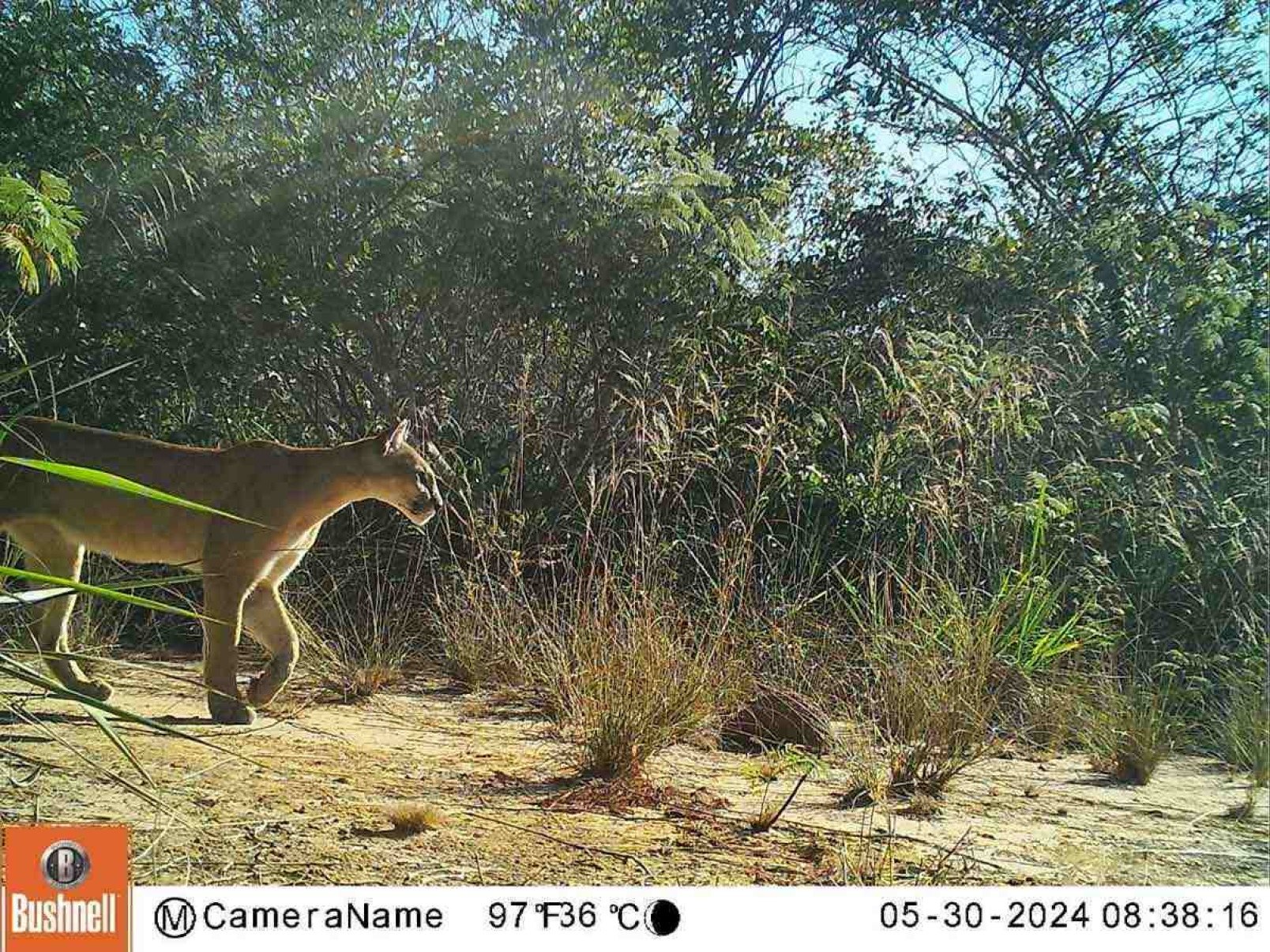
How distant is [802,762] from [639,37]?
6.34ft

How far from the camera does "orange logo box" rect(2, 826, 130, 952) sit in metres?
2.58

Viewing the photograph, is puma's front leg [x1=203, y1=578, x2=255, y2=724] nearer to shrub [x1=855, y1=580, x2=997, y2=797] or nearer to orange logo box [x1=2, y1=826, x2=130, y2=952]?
orange logo box [x1=2, y1=826, x2=130, y2=952]

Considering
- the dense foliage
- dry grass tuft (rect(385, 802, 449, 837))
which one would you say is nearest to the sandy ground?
dry grass tuft (rect(385, 802, 449, 837))

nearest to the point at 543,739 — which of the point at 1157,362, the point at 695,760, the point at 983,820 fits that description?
the point at 695,760

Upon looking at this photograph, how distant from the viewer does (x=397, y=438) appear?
12.1 feet

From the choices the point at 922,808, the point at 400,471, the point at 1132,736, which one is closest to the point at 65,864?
the point at 400,471

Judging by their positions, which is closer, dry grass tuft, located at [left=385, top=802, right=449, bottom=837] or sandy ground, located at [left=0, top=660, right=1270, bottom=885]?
sandy ground, located at [left=0, top=660, right=1270, bottom=885]

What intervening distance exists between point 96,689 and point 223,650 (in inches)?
13.5

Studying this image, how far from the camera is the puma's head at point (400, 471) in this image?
3.69m

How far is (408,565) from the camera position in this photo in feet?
12.5

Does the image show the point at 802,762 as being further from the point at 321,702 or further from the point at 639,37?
the point at 639,37

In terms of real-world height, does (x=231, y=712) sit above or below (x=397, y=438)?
below

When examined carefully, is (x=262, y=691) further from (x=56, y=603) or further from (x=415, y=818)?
(x=415, y=818)

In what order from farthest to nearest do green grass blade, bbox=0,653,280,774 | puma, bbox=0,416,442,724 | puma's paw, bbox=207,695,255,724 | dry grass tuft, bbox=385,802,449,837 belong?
puma, bbox=0,416,442,724 < puma's paw, bbox=207,695,255,724 < dry grass tuft, bbox=385,802,449,837 < green grass blade, bbox=0,653,280,774
